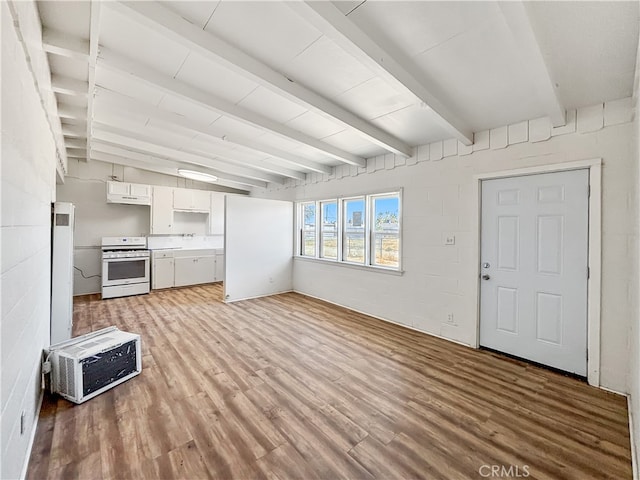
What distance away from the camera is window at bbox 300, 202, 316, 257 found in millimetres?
5938

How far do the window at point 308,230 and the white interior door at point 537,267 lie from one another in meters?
3.39

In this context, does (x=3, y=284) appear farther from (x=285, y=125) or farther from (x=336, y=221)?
(x=336, y=221)

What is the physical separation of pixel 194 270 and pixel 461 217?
607cm

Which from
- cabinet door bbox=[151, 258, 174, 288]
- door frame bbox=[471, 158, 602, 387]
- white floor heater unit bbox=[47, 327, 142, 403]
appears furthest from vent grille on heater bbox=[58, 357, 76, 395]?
door frame bbox=[471, 158, 602, 387]

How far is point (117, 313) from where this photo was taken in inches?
178

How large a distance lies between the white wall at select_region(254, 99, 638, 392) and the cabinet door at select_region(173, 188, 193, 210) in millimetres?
3552

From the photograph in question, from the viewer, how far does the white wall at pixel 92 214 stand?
5.77 meters

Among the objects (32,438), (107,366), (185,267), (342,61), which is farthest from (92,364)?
(185,267)

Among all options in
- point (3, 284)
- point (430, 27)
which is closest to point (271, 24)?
point (430, 27)

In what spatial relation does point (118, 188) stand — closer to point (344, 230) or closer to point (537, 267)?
point (344, 230)

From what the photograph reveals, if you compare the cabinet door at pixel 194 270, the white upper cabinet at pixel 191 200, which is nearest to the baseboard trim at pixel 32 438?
the cabinet door at pixel 194 270

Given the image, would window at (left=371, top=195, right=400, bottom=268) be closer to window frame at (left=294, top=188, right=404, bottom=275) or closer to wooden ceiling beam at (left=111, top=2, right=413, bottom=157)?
window frame at (left=294, top=188, right=404, bottom=275)

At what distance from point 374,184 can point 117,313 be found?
4757 mm

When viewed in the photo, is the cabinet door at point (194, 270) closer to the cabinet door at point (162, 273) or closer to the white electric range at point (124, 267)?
the cabinet door at point (162, 273)
